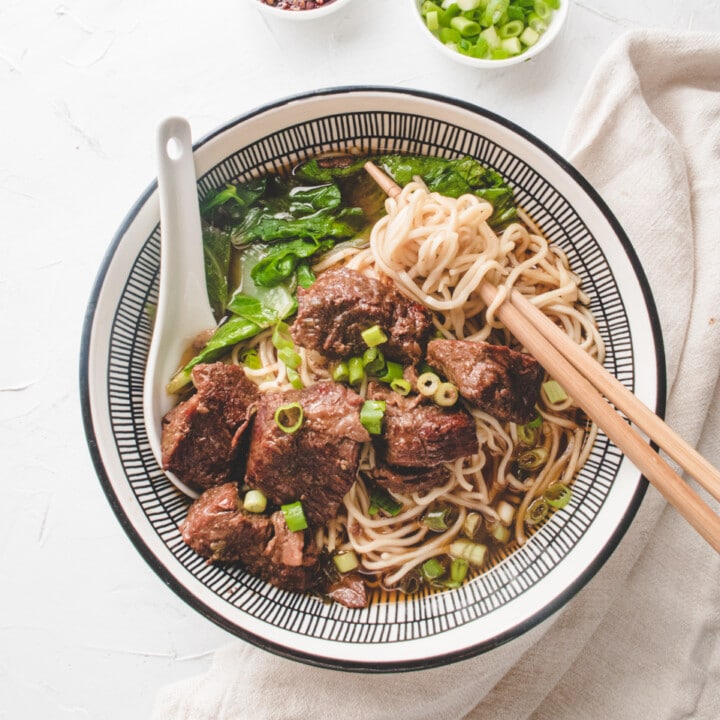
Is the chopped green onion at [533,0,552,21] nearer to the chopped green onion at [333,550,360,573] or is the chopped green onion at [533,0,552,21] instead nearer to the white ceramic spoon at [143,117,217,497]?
the white ceramic spoon at [143,117,217,497]

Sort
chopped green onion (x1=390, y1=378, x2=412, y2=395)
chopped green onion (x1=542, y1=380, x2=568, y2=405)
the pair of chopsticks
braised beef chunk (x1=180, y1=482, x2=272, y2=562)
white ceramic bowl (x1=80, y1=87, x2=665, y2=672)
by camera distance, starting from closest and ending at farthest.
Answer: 1. the pair of chopsticks
2. white ceramic bowl (x1=80, y1=87, x2=665, y2=672)
3. braised beef chunk (x1=180, y1=482, x2=272, y2=562)
4. chopped green onion (x1=390, y1=378, x2=412, y2=395)
5. chopped green onion (x1=542, y1=380, x2=568, y2=405)

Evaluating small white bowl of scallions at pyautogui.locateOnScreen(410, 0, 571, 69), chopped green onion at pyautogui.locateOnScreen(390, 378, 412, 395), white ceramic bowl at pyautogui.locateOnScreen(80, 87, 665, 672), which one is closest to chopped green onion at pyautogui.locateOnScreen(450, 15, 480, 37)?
small white bowl of scallions at pyautogui.locateOnScreen(410, 0, 571, 69)

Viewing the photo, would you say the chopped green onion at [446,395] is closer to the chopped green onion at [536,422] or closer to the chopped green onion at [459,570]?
the chopped green onion at [536,422]

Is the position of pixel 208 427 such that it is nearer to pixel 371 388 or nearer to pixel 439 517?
pixel 371 388

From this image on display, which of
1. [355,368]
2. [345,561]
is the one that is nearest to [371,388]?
[355,368]

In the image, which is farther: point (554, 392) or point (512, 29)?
point (512, 29)

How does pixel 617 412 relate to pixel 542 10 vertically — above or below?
below

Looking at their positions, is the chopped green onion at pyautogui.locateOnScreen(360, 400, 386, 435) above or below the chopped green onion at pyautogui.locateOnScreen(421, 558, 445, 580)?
above

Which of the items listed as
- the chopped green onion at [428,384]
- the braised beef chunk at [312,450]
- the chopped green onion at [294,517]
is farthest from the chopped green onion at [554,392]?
the chopped green onion at [294,517]
